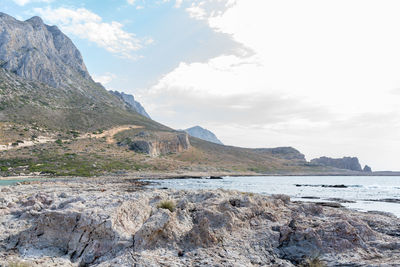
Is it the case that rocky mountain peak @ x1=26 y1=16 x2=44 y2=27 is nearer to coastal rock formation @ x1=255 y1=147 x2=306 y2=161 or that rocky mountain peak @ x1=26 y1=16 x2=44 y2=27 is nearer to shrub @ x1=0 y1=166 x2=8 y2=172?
shrub @ x1=0 y1=166 x2=8 y2=172

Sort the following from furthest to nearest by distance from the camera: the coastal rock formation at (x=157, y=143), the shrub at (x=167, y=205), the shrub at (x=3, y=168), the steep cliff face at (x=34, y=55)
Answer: the steep cliff face at (x=34, y=55), the coastal rock formation at (x=157, y=143), the shrub at (x=3, y=168), the shrub at (x=167, y=205)

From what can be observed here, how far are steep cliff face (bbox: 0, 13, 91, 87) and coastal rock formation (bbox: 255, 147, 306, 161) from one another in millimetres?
126816

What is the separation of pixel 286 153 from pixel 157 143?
10288 centimetres

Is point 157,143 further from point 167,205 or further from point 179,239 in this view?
point 179,239

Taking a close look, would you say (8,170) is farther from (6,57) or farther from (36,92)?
(6,57)

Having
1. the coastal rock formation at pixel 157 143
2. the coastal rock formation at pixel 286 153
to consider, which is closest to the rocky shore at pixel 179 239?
the coastal rock formation at pixel 157 143

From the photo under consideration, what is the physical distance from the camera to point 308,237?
29.0 ft

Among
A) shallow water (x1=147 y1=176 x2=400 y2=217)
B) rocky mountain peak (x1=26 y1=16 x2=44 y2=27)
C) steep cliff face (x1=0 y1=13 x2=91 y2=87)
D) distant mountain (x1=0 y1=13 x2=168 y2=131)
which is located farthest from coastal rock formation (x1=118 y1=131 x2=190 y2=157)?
rocky mountain peak (x1=26 y1=16 x2=44 y2=27)

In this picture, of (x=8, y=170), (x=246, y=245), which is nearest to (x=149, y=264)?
(x=246, y=245)

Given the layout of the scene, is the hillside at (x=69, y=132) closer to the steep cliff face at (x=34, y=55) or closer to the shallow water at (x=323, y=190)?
the steep cliff face at (x=34, y=55)

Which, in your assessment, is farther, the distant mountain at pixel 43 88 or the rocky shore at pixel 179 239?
the distant mountain at pixel 43 88

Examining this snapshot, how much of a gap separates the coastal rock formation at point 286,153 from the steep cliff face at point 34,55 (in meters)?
127

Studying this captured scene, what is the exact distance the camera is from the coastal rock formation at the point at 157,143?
343 feet

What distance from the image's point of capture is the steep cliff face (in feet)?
390
